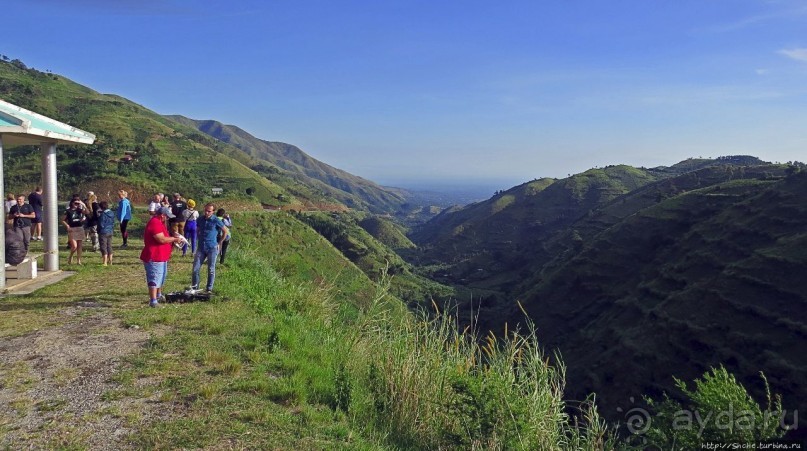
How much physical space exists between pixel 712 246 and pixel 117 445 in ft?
189

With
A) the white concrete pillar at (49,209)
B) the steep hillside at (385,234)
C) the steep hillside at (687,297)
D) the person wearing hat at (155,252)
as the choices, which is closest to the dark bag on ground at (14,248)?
the white concrete pillar at (49,209)

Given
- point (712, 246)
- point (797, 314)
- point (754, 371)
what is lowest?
point (754, 371)

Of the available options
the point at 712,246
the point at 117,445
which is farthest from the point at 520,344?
the point at 712,246

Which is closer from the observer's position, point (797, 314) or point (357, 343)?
point (357, 343)

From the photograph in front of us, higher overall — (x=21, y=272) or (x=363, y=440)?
(x=21, y=272)

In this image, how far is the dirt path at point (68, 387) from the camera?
4184 mm

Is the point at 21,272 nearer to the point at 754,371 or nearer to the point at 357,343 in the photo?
the point at 357,343

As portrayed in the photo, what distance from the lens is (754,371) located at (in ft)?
107

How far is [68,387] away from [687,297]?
4833 centimetres

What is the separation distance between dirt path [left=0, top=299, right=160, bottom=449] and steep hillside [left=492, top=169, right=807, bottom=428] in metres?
29.5

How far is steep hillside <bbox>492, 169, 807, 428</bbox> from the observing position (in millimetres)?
36000

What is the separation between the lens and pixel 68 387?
5.16 meters

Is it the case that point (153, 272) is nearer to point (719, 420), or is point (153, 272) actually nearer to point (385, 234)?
point (719, 420)

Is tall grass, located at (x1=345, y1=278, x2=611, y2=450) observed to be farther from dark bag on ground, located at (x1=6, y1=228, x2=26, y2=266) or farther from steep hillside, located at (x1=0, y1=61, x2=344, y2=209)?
steep hillside, located at (x1=0, y1=61, x2=344, y2=209)
